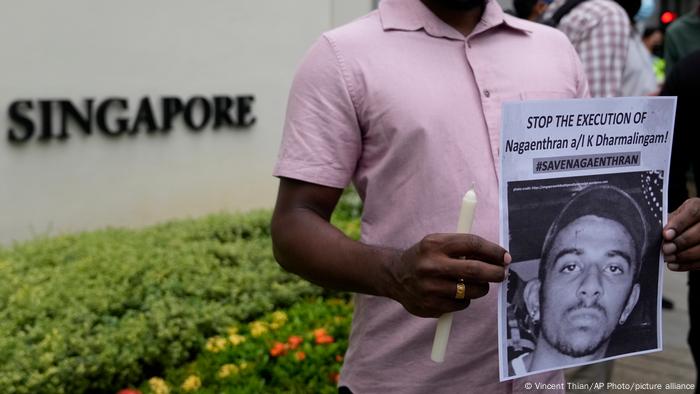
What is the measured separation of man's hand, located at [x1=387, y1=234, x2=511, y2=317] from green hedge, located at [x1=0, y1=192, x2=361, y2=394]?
7.42 feet

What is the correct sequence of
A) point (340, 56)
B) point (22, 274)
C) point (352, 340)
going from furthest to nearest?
point (22, 274), point (352, 340), point (340, 56)

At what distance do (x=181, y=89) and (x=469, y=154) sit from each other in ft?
14.4

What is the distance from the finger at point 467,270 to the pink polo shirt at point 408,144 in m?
0.33

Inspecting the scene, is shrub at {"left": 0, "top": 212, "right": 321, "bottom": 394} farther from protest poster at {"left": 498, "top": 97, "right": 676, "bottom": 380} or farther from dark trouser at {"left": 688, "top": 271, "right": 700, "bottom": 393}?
protest poster at {"left": 498, "top": 97, "right": 676, "bottom": 380}

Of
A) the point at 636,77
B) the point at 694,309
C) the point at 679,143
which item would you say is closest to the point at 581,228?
the point at 679,143

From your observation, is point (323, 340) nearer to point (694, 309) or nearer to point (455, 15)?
point (694, 309)

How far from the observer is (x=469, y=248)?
1.58 metres

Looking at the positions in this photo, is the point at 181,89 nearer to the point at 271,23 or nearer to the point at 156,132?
the point at 156,132

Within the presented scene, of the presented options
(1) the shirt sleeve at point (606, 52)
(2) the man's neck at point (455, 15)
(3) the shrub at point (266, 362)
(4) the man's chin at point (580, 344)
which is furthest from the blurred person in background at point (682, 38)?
(4) the man's chin at point (580, 344)

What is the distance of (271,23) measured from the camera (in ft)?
21.9

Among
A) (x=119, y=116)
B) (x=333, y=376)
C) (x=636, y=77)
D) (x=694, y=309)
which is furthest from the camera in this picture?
(x=119, y=116)

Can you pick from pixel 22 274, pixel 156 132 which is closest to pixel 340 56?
pixel 22 274

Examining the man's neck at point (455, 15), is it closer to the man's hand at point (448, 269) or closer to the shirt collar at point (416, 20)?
the shirt collar at point (416, 20)

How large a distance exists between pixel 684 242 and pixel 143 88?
4493mm
